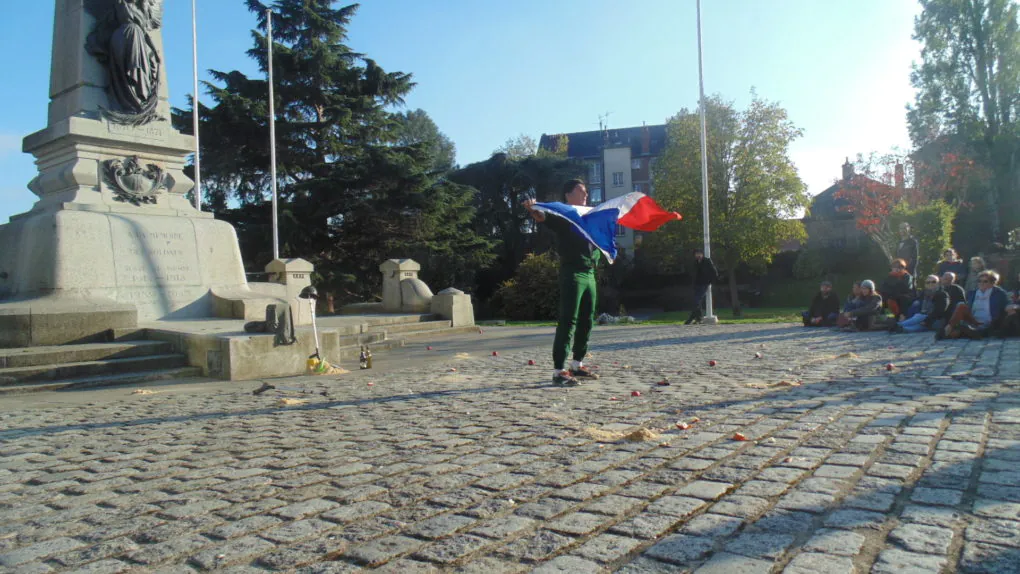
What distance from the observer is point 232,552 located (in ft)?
8.45

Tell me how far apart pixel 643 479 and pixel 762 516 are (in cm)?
69

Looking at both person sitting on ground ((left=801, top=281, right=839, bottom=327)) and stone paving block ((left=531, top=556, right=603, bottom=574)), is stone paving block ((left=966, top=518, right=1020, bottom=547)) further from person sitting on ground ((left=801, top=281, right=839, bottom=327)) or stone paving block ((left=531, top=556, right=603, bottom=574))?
person sitting on ground ((left=801, top=281, right=839, bottom=327))

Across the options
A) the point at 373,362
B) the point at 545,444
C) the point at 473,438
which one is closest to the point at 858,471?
the point at 545,444

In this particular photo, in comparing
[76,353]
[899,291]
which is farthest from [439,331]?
[899,291]

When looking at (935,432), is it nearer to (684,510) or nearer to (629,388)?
(684,510)

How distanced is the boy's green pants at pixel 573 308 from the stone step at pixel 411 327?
298 inches

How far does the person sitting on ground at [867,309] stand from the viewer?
1295 centimetres

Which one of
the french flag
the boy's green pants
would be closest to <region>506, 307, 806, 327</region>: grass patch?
the french flag

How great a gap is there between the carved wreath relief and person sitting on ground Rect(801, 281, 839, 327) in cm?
1291

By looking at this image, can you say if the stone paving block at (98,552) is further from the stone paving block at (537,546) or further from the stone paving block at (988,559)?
the stone paving block at (988,559)

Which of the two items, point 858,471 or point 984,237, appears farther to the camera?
point 984,237

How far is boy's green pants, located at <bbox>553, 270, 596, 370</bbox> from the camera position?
6.71m

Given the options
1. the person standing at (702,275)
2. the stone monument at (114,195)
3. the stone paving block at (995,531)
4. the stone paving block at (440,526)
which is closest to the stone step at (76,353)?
the stone monument at (114,195)

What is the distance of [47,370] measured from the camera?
25.3 ft
